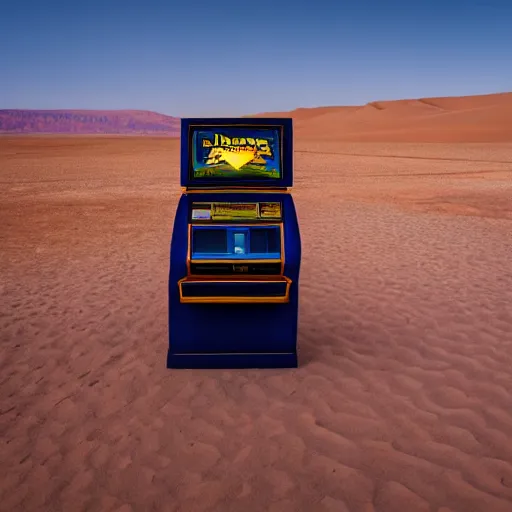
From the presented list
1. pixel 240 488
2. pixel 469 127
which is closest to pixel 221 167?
pixel 240 488

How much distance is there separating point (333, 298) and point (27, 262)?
5.52 meters

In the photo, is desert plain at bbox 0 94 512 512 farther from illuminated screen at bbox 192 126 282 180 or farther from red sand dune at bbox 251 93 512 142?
red sand dune at bbox 251 93 512 142

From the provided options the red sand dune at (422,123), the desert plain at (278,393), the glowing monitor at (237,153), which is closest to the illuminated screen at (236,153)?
the glowing monitor at (237,153)

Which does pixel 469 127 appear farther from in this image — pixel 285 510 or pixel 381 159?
pixel 285 510

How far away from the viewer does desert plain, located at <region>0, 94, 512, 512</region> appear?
3475 millimetres

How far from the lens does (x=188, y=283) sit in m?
4.46

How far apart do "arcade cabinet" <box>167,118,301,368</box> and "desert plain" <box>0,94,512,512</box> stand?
31 cm

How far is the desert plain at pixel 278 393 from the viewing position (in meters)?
3.47

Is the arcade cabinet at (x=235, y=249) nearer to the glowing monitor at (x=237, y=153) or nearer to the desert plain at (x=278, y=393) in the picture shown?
the glowing monitor at (x=237, y=153)

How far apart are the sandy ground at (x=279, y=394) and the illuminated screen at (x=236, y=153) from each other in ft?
6.37

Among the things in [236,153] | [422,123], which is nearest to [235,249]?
[236,153]

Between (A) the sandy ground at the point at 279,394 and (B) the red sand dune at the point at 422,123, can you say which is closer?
(A) the sandy ground at the point at 279,394

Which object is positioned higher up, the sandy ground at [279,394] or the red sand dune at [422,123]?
the red sand dune at [422,123]

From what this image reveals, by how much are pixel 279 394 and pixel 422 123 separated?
76769 mm
